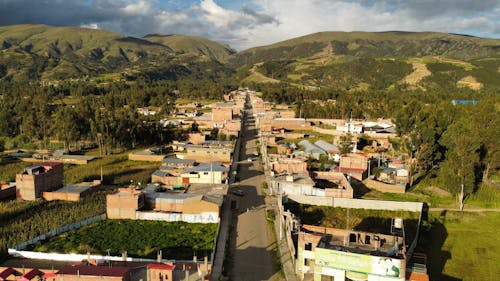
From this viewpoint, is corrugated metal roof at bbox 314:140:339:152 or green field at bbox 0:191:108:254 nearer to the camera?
green field at bbox 0:191:108:254

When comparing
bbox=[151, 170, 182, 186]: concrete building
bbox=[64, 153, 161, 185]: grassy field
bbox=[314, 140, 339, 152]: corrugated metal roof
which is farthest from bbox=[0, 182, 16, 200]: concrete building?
bbox=[314, 140, 339, 152]: corrugated metal roof

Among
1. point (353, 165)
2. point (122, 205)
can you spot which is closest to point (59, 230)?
point (122, 205)

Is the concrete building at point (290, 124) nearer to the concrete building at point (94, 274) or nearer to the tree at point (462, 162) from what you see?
the tree at point (462, 162)

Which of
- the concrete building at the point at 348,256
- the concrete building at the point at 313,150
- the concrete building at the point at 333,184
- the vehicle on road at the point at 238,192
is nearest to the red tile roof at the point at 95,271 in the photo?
the concrete building at the point at 348,256

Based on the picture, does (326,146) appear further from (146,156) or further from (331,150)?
(146,156)

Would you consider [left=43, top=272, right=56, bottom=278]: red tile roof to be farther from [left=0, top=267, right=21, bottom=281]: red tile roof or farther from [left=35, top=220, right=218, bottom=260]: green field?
[left=35, top=220, right=218, bottom=260]: green field
